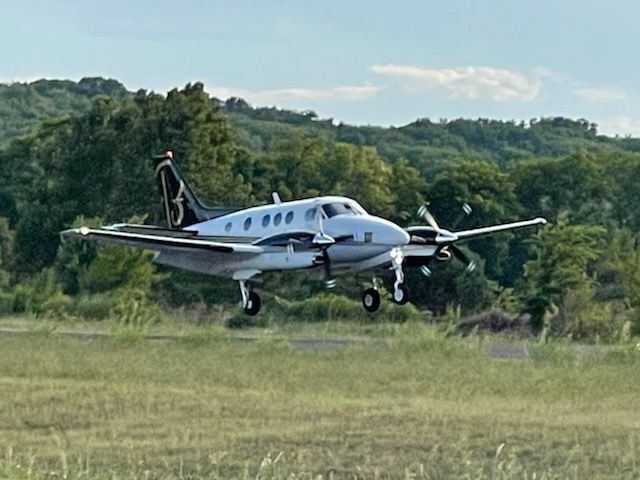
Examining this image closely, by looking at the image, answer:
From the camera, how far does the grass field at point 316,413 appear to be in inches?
778

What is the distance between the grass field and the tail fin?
9.06 m

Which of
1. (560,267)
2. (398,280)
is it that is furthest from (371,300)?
(560,267)

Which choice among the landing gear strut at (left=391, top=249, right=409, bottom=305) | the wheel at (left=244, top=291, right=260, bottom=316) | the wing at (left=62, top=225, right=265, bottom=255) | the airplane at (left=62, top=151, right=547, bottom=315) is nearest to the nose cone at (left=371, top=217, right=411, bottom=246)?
the airplane at (left=62, top=151, right=547, bottom=315)

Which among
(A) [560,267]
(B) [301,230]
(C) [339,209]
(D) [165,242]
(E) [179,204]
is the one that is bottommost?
(A) [560,267]

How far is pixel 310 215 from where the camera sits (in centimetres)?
4200

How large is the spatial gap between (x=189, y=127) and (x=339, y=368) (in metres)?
56.6

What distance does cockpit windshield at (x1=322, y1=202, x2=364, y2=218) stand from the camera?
41.7m

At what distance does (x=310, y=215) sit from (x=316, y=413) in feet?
54.2

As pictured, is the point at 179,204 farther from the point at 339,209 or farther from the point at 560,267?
the point at 560,267

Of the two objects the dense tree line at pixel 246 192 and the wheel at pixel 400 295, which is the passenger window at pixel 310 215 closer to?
the wheel at pixel 400 295

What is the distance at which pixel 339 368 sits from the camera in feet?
115

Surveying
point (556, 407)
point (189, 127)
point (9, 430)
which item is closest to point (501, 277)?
Answer: point (189, 127)

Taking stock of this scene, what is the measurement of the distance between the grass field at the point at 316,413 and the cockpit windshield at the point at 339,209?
145 inches

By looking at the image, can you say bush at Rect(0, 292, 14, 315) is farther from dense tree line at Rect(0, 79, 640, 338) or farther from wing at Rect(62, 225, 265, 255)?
wing at Rect(62, 225, 265, 255)
